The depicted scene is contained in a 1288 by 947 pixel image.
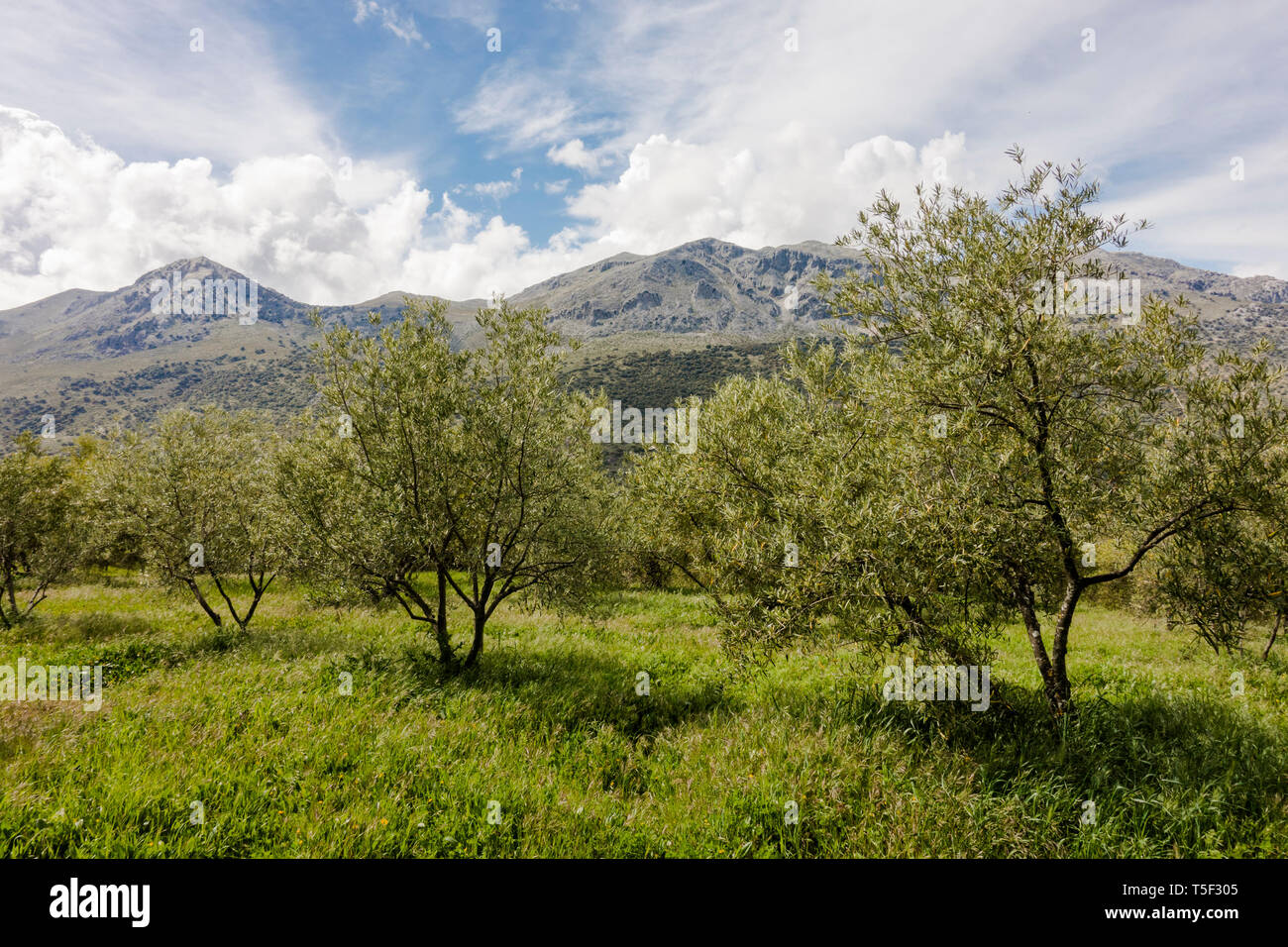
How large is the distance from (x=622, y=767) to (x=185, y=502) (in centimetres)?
1942

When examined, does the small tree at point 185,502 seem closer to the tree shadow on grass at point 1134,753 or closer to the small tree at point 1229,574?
the tree shadow on grass at point 1134,753

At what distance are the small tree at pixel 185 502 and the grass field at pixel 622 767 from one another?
517 cm

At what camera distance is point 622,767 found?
32.3 ft

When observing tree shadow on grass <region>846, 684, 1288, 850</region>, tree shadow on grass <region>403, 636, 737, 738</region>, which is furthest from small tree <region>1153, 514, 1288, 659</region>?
tree shadow on grass <region>403, 636, 737, 738</region>

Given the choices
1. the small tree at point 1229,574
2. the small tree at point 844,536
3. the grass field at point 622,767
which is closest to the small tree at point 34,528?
the grass field at point 622,767

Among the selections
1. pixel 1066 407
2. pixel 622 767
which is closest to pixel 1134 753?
pixel 1066 407

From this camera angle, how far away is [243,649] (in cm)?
1592

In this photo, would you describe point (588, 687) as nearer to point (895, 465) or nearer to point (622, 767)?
point (622, 767)

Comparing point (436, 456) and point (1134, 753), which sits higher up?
point (436, 456)

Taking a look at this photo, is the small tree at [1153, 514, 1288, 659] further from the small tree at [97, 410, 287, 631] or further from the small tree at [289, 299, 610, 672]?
the small tree at [97, 410, 287, 631]

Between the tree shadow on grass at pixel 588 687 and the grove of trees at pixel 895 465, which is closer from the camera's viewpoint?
the grove of trees at pixel 895 465

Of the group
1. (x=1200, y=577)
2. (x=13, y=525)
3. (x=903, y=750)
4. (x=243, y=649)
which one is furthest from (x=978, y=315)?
(x=13, y=525)

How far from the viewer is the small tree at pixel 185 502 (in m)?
18.2

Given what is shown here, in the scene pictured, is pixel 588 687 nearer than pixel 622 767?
No
